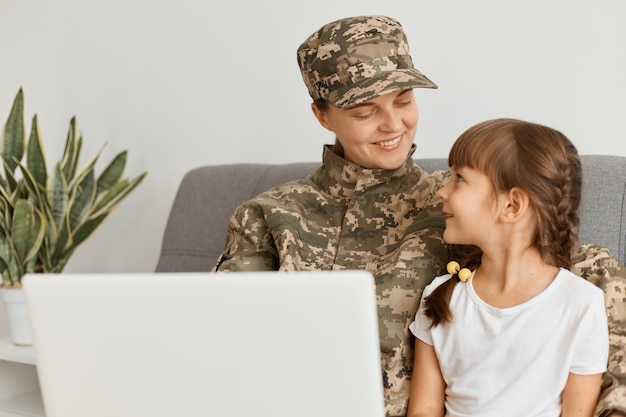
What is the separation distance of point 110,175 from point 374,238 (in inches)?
62.1

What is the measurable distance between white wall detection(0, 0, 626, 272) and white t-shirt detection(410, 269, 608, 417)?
90cm

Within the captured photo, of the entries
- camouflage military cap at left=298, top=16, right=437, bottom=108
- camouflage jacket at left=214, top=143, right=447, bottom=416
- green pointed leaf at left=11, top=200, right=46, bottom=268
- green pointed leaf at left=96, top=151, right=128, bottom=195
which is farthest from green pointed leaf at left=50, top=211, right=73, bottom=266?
camouflage military cap at left=298, top=16, right=437, bottom=108

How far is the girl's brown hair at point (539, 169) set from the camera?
137 centimetres

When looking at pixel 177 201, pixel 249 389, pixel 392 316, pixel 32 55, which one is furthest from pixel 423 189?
pixel 32 55

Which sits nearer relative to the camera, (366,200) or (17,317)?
(366,200)

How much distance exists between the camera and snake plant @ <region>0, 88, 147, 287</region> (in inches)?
103

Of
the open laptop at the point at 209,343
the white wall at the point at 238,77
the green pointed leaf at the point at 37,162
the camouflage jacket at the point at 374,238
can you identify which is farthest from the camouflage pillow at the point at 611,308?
the green pointed leaf at the point at 37,162

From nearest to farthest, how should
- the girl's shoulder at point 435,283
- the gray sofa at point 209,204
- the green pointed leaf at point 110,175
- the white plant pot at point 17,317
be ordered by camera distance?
the girl's shoulder at point 435,283 < the gray sofa at point 209,204 < the white plant pot at point 17,317 < the green pointed leaf at point 110,175

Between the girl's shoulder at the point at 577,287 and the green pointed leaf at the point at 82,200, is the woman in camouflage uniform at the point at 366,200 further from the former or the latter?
the green pointed leaf at the point at 82,200

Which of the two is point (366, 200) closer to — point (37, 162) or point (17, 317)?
point (17, 317)

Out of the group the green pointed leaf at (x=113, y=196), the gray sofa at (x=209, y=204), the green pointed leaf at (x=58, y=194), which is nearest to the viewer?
the gray sofa at (x=209, y=204)

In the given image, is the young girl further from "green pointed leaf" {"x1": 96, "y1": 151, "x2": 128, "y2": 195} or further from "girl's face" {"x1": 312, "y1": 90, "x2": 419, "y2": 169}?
"green pointed leaf" {"x1": 96, "y1": 151, "x2": 128, "y2": 195}

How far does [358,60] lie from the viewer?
168 centimetres

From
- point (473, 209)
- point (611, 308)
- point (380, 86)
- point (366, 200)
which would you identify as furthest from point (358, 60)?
point (611, 308)
